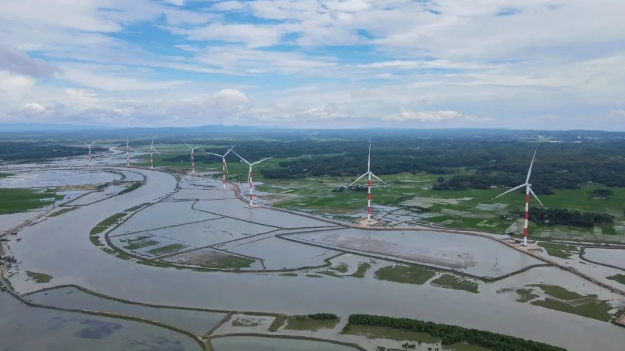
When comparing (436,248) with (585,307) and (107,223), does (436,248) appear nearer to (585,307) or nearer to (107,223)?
(585,307)

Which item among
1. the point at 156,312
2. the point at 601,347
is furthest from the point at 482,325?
the point at 156,312

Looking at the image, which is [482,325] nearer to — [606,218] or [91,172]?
[606,218]

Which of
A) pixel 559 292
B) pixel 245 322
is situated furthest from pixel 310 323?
pixel 559 292

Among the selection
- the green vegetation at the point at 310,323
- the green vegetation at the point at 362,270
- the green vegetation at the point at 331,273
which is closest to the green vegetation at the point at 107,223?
the green vegetation at the point at 331,273

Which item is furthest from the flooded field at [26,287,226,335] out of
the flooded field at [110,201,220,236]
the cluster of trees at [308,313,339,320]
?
the flooded field at [110,201,220,236]

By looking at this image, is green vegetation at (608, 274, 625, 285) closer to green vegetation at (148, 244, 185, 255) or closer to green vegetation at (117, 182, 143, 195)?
green vegetation at (148, 244, 185, 255)

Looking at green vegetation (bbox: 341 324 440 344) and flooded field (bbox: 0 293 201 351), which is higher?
green vegetation (bbox: 341 324 440 344)
